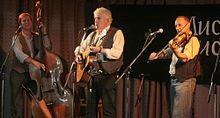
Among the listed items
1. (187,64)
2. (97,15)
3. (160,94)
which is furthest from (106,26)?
(160,94)

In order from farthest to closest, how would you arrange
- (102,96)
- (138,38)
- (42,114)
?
(138,38)
(42,114)
(102,96)

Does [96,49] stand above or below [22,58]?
above

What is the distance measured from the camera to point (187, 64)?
5.72m

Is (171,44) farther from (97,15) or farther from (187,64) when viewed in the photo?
(97,15)

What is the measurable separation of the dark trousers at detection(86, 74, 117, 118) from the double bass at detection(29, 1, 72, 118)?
0.50m

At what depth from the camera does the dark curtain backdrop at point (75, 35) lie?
7.14 metres

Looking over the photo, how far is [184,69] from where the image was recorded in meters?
5.71

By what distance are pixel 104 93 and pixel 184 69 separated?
940 millimetres

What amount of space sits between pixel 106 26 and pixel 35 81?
116 cm

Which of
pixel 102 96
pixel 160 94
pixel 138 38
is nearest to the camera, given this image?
pixel 102 96

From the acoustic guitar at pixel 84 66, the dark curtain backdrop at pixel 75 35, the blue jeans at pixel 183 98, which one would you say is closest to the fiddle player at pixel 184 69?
the blue jeans at pixel 183 98

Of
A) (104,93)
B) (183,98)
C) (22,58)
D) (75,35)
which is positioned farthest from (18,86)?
(183,98)

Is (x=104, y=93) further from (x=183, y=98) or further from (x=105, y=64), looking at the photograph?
(x=183, y=98)

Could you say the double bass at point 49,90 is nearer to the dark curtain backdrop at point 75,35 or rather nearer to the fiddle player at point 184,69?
the dark curtain backdrop at point 75,35
